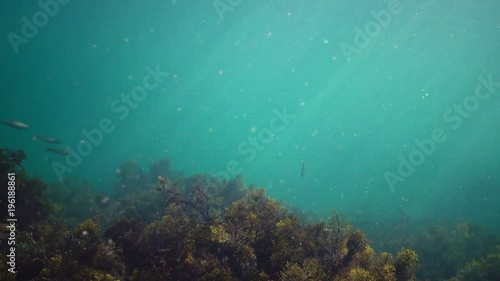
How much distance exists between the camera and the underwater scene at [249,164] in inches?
185

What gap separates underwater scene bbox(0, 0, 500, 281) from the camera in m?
4.69

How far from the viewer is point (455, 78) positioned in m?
65.4

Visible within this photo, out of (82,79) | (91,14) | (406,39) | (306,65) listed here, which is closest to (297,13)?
(406,39)

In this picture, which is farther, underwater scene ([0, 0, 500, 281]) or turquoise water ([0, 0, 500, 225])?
turquoise water ([0, 0, 500, 225])

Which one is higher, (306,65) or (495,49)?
(306,65)

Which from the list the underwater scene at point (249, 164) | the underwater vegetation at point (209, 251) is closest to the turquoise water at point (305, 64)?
the underwater scene at point (249, 164)

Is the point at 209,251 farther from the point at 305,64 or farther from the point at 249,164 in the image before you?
the point at 249,164

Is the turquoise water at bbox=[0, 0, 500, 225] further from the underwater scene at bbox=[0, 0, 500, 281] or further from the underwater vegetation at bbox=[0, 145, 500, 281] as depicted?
the underwater vegetation at bbox=[0, 145, 500, 281]

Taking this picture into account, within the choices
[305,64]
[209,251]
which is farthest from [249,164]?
[209,251]

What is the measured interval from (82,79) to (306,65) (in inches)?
3691

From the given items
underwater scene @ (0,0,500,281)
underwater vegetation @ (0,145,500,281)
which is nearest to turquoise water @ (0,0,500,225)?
underwater scene @ (0,0,500,281)

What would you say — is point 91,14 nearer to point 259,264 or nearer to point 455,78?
point 259,264

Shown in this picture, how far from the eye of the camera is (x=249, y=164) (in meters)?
118

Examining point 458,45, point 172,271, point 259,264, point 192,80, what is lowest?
point 259,264
